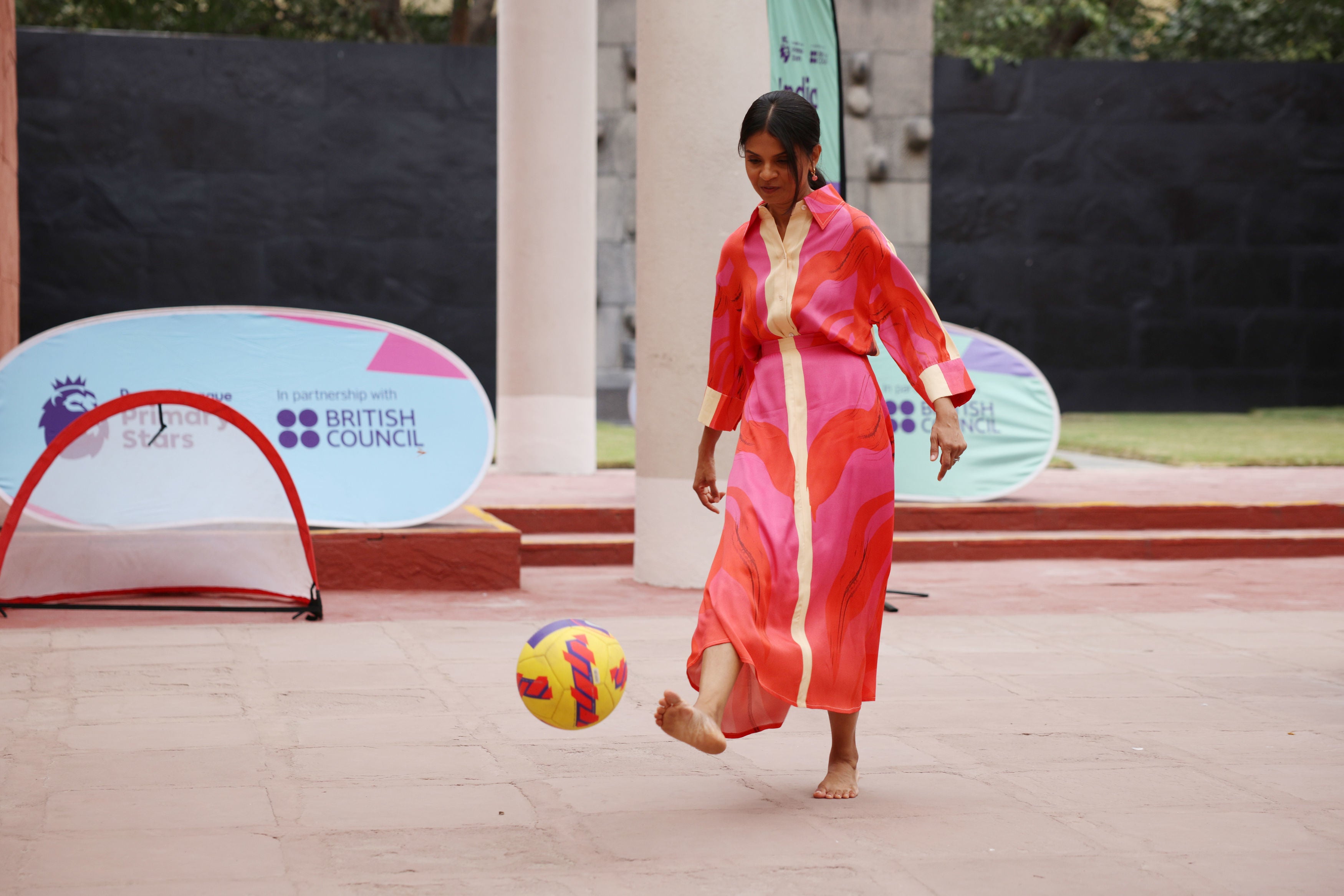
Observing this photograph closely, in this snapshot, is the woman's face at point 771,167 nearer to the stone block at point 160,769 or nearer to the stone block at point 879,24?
the stone block at point 160,769

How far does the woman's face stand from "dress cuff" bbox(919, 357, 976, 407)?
23.2 inches

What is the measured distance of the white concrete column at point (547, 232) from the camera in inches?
507

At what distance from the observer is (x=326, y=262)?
57.7 feet

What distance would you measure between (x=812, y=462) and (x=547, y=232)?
30.4 ft

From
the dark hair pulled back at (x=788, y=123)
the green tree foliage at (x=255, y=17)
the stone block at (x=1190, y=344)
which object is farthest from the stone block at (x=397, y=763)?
the green tree foliage at (x=255, y=17)

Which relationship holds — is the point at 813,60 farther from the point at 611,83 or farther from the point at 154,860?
the point at 611,83

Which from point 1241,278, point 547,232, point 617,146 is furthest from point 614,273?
point 1241,278

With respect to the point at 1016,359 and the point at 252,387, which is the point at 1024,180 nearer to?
the point at 1016,359

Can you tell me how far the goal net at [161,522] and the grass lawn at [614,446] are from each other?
5.80 m

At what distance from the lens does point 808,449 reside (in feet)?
13.1

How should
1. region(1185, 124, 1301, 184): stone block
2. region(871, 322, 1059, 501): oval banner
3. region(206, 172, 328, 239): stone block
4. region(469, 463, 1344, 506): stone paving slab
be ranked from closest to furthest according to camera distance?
1. region(871, 322, 1059, 501): oval banner
2. region(469, 463, 1344, 506): stone paving slab
3. region(206, 172, 328, 239): stone block
4. region(1185, 124, 1301, 184): stone block

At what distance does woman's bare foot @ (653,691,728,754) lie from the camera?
3559 mm

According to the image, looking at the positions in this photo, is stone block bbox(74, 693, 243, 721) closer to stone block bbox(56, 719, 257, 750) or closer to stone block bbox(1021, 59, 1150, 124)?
stone block bbox(56, 719, 257, 750)

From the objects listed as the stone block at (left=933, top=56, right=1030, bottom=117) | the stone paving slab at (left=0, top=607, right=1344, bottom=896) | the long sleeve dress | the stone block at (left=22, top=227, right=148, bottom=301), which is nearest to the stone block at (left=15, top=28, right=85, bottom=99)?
the stone block at (left=22, top=227, right=148, bottom=301)
